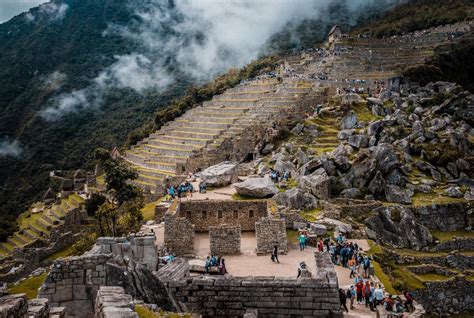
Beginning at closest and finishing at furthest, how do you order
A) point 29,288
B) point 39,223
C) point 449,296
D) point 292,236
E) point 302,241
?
point 302,241, point 292,236, point 29,288, point 449,296, point 39,223

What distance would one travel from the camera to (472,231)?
1053 inches

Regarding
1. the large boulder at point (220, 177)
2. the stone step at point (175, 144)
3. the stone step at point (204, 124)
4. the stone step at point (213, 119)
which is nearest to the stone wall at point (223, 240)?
the large boulder at point (220, 177)

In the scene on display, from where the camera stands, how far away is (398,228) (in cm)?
2445

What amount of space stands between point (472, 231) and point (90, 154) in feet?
182

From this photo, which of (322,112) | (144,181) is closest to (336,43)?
(322,112)

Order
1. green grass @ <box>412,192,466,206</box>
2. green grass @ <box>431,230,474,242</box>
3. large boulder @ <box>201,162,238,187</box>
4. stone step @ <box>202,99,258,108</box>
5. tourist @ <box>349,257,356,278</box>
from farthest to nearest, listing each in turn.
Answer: stone step @ <box>202,99,258,108</box> → green grass @ <box>412,192,466,206</box> → green grass @ <box>431,230,474,242</box> → large boulder @ <box>201,162,238,187</box> → tourist @ <box>349,257,356,278</box>

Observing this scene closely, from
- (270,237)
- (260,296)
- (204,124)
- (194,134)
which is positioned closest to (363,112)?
(194,134)

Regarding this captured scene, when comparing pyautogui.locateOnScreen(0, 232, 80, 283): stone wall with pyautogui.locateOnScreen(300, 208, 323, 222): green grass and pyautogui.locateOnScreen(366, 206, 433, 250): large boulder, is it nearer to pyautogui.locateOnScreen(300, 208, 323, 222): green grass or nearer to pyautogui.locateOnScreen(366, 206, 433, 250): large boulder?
pyautogui.locateOnScreen(300, 208, 323, 222): green grass

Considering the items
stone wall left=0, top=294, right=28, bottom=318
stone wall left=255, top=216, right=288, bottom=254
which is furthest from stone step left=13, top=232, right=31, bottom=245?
stone wall left=0, top=294, right=28, bottom=318

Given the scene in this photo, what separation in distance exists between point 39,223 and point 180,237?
28744 millimetres

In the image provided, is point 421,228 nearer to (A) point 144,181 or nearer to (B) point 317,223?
(B) point 317,223

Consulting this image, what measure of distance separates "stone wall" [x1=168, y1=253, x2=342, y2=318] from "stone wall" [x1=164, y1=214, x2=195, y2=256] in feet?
24.5

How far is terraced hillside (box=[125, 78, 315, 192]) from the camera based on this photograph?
132ft

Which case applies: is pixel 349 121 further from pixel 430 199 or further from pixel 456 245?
pixel 456 245
